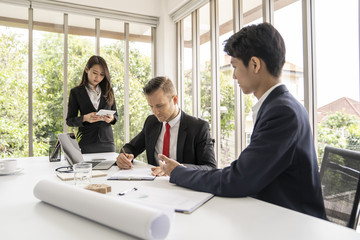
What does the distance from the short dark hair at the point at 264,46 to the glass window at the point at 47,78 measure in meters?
3.24

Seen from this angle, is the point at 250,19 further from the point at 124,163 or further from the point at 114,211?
the point at 114,211

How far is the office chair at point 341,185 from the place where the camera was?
39.6 inches

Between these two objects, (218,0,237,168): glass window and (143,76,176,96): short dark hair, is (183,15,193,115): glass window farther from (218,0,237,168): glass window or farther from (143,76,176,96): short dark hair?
(143,76,176,96): short dark hair

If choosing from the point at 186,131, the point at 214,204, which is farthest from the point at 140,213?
the point at 186,131

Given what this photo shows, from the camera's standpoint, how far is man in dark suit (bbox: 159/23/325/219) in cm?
97

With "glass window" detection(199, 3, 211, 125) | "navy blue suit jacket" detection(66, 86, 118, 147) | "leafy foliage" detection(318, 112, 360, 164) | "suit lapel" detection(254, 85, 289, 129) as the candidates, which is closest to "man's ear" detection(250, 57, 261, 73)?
"suit lapel" detection(254, 85, 289, 129)

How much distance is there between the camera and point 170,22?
431cm

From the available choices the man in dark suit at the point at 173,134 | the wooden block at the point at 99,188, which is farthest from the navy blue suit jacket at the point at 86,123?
the wooden block at the point at 99,188

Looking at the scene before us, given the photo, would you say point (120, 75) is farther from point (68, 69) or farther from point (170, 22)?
point (170, 22)

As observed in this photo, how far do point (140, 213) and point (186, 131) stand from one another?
1134mm

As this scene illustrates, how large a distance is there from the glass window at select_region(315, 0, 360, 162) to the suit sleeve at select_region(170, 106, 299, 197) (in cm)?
129

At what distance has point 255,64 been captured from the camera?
1.17 meters

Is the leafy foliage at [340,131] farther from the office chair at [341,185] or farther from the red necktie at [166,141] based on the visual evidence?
the red necktie at [166,141]

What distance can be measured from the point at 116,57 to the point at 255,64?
3359mm
